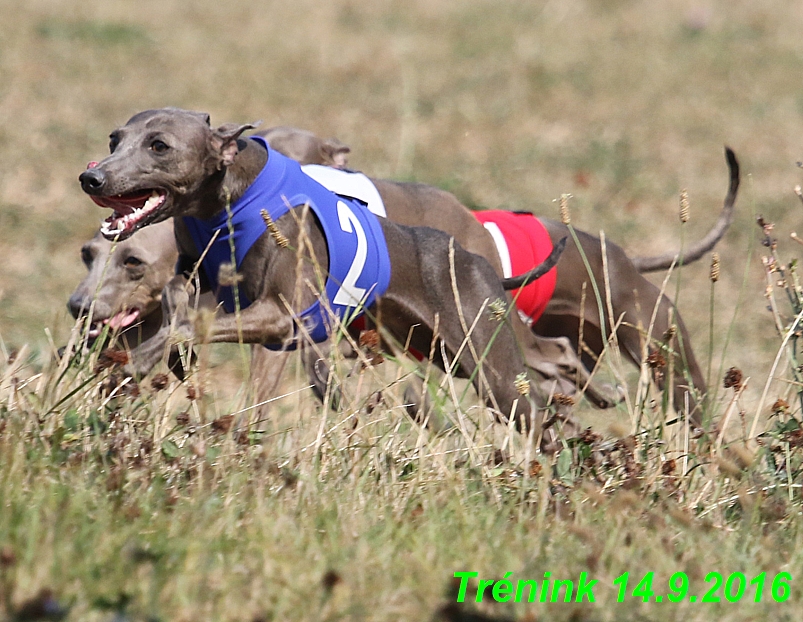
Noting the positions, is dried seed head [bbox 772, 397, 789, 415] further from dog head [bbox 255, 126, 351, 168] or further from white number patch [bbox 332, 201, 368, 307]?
dog head [bbox 255, 126, 351, 168]

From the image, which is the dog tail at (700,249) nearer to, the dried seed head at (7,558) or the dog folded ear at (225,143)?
the dog folded ear at (225,143)

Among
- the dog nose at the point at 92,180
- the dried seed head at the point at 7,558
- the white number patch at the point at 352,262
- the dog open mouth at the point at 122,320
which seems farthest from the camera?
the dog open mouth at the point at 122,320

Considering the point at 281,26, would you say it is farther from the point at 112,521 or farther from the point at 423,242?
the point at 112,521

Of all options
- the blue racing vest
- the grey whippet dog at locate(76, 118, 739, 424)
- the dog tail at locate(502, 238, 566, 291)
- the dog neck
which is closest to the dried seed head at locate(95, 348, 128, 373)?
the blue racing vest

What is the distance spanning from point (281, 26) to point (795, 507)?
1029 cm

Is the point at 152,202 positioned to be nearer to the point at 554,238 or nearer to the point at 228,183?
the point at 228,183

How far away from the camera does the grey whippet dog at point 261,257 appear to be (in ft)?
12.6

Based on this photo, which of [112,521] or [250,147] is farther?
[250,147]

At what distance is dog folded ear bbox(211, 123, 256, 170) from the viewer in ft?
13.3

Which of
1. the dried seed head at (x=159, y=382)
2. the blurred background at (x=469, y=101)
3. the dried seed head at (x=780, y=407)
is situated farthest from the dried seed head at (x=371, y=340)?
the blurred background at (x=469, y=101)

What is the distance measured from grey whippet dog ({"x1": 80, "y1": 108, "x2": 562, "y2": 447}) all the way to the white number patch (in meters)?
0.02

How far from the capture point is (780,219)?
8.92 meters

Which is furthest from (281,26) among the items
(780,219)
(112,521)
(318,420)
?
(112,521)

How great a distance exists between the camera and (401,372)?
401 centimetres
